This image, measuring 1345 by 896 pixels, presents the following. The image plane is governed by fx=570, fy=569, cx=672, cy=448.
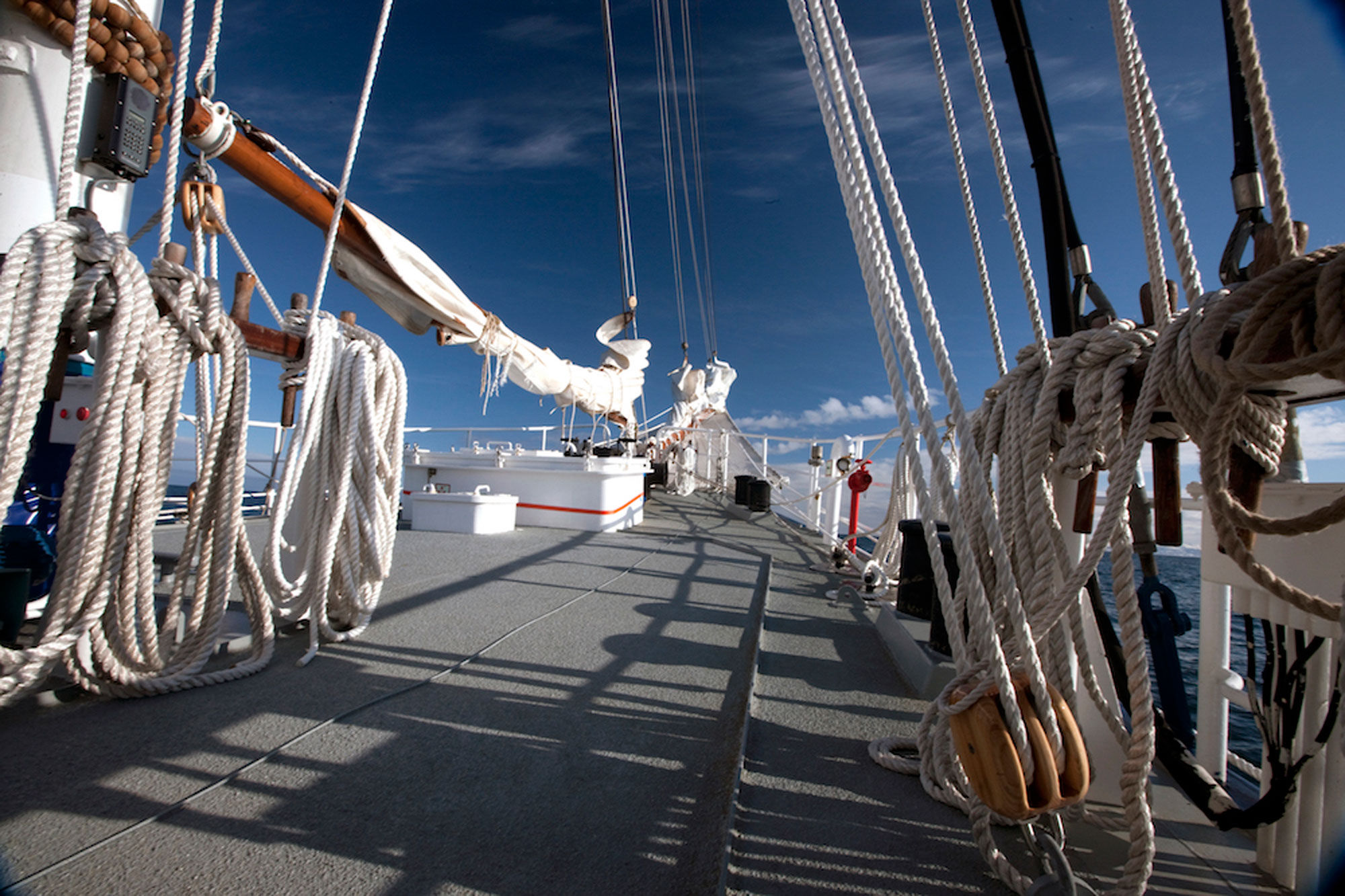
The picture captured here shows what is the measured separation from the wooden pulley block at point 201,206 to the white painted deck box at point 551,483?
155 inches

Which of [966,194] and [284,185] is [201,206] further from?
[966,194]

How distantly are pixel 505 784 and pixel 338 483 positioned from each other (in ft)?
4.14

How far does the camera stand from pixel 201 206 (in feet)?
6.40

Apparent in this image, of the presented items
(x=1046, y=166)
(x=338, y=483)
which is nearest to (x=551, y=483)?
(x=338, y=483)

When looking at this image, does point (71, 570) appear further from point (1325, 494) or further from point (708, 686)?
point (1325, 494)

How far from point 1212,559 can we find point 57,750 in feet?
8.59

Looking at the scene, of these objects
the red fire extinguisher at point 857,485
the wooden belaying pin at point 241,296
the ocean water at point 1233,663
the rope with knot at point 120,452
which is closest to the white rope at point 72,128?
the rope with knot at point 120,452

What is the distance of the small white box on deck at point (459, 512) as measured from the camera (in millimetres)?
4984

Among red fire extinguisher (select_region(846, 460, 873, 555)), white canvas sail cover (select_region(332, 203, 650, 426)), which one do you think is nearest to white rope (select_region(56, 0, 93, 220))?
white canvas sail cover (select_region(332, 203, 650, 426))

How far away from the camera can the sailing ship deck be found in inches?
39.2

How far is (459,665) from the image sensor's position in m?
1.92

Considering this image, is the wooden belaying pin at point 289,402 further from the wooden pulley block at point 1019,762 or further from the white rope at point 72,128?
the wooden pulley block at point 1019,762

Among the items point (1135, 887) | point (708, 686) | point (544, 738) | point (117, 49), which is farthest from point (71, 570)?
point (1135, 887)

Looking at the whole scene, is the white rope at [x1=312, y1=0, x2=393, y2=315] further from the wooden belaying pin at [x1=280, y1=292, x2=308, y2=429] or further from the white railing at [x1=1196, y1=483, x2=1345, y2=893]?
the white railing at [x1=1196, y1=483, x2=1345, y2=893]
